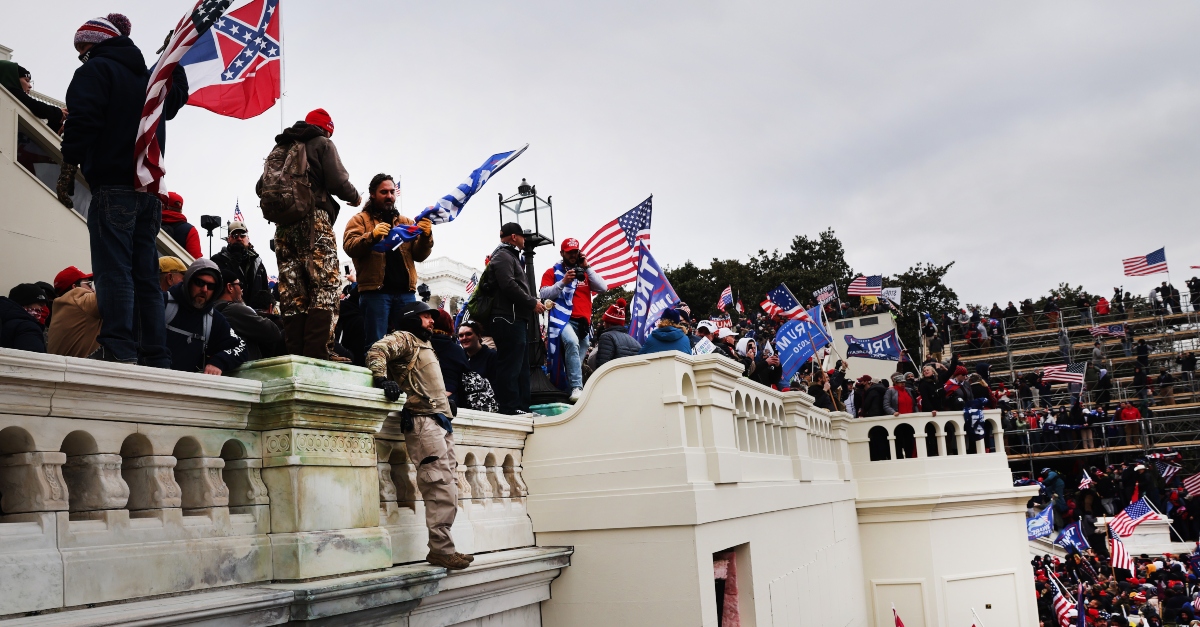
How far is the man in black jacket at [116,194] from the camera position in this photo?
529 cm

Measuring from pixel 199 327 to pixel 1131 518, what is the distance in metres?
24.8

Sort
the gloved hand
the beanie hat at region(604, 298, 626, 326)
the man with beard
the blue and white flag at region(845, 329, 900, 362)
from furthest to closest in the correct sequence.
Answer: the blue and white flag at region(845, 329, 900, 362) < the beanie hat at region(604, 298, 626, 326) < the man with beard < the gloved hand

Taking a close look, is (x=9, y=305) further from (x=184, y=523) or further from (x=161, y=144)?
(x=184, y=523)

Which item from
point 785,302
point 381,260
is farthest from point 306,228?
point 785,302

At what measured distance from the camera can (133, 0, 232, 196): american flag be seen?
18.0 ft

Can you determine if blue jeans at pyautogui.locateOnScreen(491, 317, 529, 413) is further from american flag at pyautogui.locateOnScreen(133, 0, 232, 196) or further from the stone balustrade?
american flag at pyautogui.locateOnScreen(133, 0, 232, 196)

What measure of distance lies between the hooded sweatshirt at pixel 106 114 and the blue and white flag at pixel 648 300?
25.8ft

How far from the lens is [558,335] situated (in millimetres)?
10625

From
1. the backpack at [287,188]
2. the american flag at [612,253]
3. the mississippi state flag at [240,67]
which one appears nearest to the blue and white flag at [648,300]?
A: the american flag at [612,253]

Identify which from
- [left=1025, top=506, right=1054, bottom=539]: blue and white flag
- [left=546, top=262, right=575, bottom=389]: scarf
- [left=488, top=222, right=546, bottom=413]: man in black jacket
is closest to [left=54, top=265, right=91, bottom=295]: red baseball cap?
[left=488, top=222, right=546, bottom=413]: man in black jacket

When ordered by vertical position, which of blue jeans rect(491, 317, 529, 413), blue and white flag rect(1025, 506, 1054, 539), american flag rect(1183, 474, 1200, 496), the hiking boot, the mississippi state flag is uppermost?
the mississippi state flag

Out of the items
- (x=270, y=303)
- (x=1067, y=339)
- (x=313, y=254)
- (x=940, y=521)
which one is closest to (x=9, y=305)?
(x=313, y=254)

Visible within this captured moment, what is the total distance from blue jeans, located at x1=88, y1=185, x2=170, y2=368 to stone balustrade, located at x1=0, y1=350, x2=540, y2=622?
487 millimetres

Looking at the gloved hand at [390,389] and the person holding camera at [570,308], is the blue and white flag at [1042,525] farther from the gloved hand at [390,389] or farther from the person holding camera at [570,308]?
the gloved hand at [390,389]
